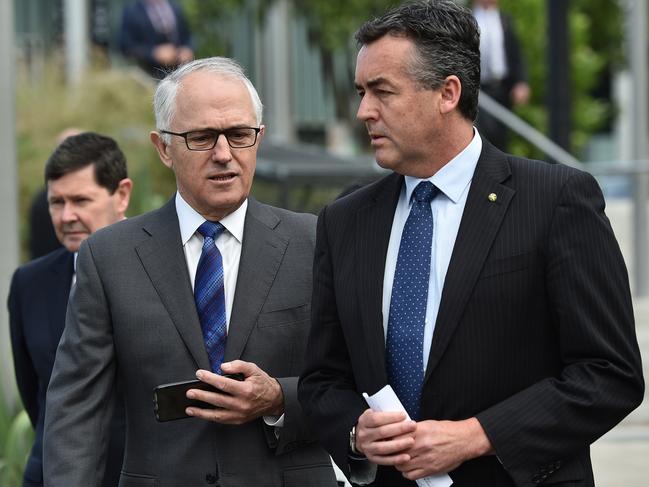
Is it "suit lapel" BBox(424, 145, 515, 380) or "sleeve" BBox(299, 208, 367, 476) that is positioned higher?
"suit lapel" BBox(424, 145, 515, 380)

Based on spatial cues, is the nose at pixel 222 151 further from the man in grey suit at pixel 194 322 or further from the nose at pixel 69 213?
the nose at pixel 69 213

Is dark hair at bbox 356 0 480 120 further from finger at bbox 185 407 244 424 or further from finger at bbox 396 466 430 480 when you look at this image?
finger at bbox 185 407 244 424

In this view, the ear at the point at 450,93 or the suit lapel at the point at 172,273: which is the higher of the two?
the ear at the point at 450,93

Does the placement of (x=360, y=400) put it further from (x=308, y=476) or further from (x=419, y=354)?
(x=308, y=476)

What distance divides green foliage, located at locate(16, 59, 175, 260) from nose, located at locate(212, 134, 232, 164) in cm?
824

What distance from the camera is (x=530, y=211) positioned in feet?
11.0

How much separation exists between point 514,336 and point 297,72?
24.0 metres

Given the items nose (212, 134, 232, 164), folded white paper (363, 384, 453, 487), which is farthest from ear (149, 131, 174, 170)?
folded white paper (363, 384, 453, 487)

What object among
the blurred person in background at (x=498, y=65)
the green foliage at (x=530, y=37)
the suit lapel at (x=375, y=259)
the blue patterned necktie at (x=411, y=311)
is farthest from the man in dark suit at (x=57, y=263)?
the green foliage at (x=530, y=37)

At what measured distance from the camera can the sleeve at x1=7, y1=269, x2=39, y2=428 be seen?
4.96 meters

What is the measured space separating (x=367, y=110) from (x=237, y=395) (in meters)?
0.87

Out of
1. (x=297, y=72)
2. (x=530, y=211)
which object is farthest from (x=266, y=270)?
(x=297, y=72)

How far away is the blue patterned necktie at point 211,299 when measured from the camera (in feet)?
13.0

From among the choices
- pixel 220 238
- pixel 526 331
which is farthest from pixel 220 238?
pixel 526 331
